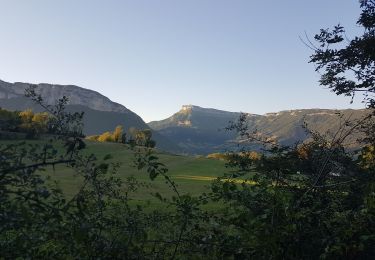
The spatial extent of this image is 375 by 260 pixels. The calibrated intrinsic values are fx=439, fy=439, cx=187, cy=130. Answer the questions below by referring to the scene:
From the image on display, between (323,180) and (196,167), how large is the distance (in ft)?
286

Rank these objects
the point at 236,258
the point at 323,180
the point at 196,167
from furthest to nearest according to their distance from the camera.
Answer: the point at 196,167, the point at 323,180, the point at 236,258

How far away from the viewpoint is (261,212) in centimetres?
489

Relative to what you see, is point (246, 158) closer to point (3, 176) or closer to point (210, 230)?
point (210, 230)

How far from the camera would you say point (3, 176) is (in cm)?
279

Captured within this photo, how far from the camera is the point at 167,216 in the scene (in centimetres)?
541

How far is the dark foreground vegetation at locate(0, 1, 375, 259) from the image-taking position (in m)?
2.95

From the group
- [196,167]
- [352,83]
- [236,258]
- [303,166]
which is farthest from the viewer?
[196,167]

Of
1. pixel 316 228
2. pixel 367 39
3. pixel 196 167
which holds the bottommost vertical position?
pixel 196 167

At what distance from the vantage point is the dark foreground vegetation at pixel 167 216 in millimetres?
2949

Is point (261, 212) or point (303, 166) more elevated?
point (303, 166)

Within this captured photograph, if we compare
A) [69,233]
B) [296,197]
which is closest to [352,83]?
[296,197]

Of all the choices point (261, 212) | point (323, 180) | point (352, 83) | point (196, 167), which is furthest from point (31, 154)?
point (196, 167)

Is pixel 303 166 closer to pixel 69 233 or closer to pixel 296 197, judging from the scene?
pixel 296 197

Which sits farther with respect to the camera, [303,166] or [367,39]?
[367,39]
